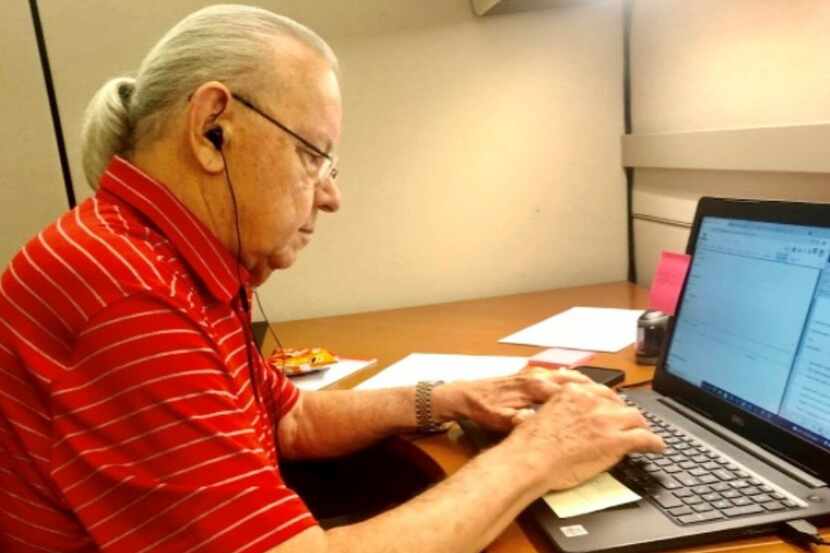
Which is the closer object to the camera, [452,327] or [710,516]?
[710,516]

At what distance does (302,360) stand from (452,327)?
0.37 metres

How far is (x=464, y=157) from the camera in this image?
5.91ft

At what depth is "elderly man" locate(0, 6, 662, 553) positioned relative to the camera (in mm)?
631

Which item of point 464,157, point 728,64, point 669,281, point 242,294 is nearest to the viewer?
point 242,294

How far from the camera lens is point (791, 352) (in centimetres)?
78

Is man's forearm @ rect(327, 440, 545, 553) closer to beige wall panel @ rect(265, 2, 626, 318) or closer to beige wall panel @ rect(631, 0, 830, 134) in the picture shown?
beige wall panel @ rect(631, 0, 830, 134)

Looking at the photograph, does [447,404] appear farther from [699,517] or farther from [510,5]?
[510,5]

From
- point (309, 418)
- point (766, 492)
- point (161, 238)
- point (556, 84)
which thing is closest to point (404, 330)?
point (309, 418)

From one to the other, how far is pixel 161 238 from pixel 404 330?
0.88 meters

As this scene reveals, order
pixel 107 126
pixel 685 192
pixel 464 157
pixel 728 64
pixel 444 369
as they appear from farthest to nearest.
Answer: pixel 464 157
pixel 685 192
pixel 728 64
pixel 444 369
pixel 107 126

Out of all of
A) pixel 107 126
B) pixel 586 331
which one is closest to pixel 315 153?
pixel 107 126

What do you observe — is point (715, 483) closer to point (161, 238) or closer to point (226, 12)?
point (161, 238)

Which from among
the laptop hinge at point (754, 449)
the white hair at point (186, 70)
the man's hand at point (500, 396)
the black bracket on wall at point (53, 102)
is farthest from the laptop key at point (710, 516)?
the black bracket on wall at point (53, 102)

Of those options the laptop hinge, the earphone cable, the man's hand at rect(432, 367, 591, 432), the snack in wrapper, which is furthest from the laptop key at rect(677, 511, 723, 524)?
the snack in wrapper
